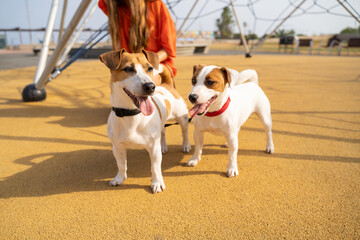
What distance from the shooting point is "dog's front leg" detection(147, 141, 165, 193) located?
7.43 ft

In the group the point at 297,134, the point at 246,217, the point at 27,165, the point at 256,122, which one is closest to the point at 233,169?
the point at 246,217

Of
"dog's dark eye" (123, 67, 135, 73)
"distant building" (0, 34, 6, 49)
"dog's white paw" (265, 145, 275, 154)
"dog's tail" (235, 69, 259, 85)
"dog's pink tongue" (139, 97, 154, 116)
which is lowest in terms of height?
"dog's white paw" (265, 145, 275, 154)

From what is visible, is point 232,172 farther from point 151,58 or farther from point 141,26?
point 141,26

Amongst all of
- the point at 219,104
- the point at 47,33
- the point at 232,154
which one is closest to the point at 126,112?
the point at 219,104

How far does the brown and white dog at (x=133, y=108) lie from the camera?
1.99 meters

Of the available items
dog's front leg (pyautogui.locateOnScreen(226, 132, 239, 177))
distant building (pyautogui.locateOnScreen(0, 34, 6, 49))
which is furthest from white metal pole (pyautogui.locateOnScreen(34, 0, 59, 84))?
distant building (pyautogui.locateOnScreen(0, 34, 6, 49))

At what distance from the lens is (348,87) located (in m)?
6.84

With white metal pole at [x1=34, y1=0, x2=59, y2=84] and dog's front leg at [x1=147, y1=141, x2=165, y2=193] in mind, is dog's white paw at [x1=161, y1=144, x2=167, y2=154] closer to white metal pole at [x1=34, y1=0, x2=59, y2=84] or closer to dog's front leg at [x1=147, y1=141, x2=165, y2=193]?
dog's front leg at [x1=147, y1=141, x2=165, y2=193]

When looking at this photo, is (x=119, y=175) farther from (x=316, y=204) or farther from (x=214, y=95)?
(x=316, y=204)

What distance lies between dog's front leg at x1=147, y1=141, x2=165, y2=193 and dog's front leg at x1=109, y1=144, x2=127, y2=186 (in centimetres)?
27

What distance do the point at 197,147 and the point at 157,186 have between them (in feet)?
2.22

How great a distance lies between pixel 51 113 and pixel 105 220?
3.77 m

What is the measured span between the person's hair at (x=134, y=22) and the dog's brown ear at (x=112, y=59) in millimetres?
1421

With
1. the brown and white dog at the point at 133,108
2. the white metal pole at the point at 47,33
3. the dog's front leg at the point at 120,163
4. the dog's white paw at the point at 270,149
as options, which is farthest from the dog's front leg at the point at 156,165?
the white metal pole at the point at 47,33
